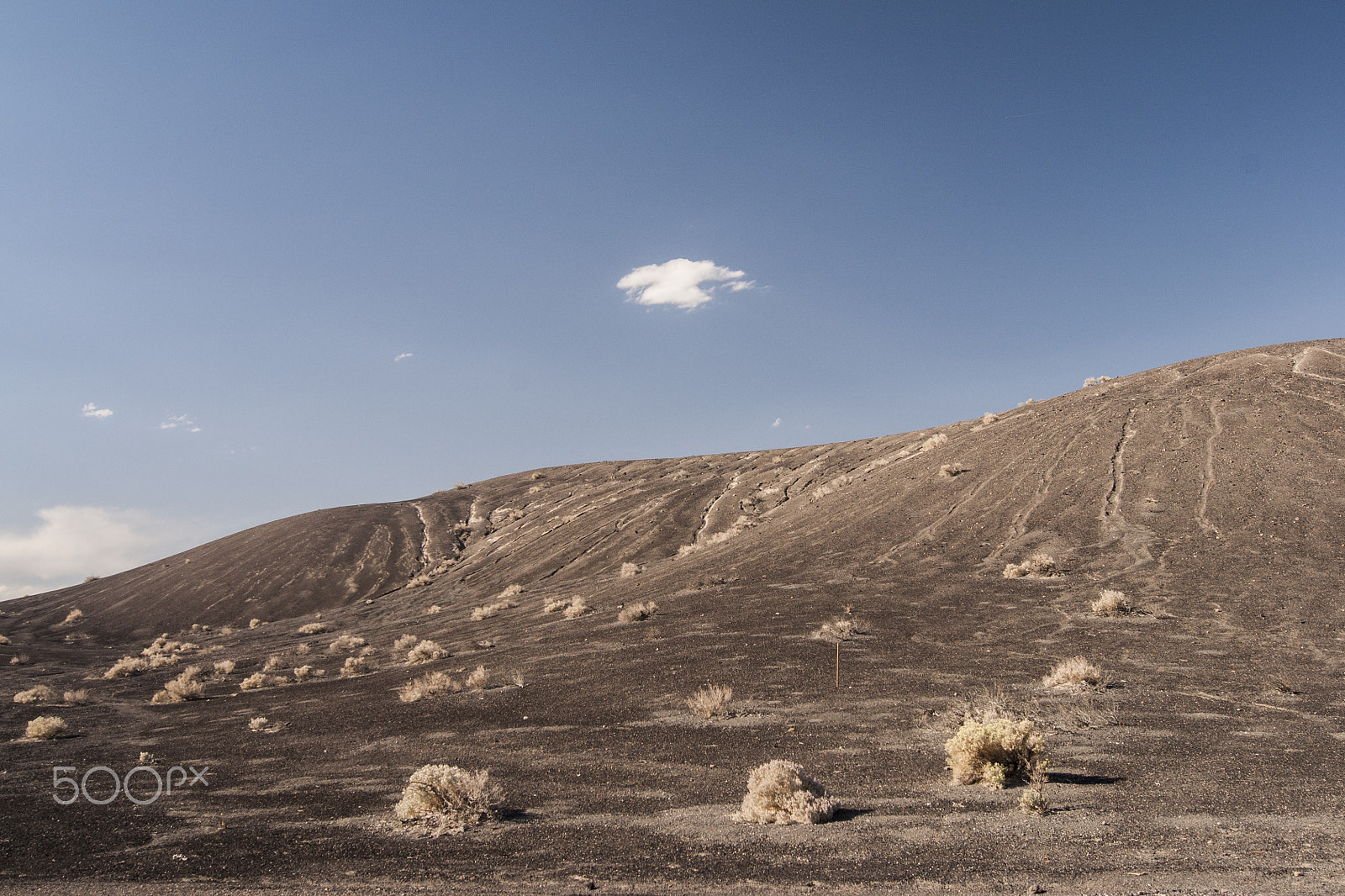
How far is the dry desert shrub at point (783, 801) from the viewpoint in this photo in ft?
23.7

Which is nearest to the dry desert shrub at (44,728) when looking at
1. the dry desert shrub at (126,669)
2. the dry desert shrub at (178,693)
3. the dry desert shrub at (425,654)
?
the dry desert shrub at (178,693)

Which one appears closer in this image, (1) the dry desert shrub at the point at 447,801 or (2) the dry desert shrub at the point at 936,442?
(1) the dry desert shrub at the point at 447,801

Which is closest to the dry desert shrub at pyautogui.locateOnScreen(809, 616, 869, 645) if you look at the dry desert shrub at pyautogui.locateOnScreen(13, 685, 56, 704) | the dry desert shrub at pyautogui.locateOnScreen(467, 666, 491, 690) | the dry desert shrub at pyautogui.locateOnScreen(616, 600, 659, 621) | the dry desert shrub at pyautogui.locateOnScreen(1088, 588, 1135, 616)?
the dry desert shrub at pyautogui.locateOnScreen(1088, 588, 1135, 616)

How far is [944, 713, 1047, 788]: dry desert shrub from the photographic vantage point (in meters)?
8.09

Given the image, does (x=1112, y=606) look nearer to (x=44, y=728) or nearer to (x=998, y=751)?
(x=998, y=751)

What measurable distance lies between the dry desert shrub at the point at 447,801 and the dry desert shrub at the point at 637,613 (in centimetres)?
1174

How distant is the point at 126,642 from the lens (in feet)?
131

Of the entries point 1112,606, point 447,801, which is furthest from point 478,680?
point 1112,606

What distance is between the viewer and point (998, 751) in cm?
815

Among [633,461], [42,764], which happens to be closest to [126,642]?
[42,764]

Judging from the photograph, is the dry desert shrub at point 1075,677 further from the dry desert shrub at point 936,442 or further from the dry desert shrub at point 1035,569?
the dry desert shrub at point 936,442

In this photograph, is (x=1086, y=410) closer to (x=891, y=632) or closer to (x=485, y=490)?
(x=891, y=632)

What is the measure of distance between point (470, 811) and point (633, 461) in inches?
2544

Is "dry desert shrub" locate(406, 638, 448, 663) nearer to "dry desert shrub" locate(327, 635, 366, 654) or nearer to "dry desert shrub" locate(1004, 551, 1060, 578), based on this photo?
"dry desert shrub" locate(327, 635, 366, 654)
